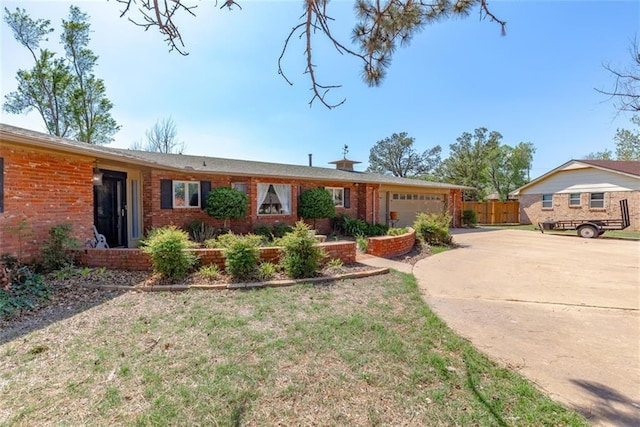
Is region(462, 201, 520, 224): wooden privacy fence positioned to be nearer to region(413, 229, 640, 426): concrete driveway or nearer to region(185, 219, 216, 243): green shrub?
region(413, 229, 640, 426): concrete driveway

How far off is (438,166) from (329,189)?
28643 millimetres

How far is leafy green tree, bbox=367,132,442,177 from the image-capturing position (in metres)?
38.8

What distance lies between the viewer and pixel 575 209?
1853 cm

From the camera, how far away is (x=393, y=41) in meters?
4.06

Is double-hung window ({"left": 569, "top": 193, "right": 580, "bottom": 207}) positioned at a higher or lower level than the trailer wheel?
higher

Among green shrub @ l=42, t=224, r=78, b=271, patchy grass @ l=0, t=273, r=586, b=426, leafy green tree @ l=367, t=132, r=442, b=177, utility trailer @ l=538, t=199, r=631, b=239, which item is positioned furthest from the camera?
leafy green tree @ l=367, t=132, r=442, b=177

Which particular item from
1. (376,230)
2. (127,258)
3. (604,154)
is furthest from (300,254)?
(604,154)

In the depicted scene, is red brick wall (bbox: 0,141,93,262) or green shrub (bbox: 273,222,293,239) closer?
red brick wall (bbox: 0,141,93,262)

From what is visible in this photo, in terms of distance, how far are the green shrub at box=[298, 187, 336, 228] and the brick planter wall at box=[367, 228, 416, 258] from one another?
4003mm

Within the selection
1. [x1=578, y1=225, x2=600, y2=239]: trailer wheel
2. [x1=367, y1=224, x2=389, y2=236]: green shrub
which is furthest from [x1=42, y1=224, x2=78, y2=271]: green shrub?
[x1=578, y1=225, x2=600, y2=239]: trailer wheel

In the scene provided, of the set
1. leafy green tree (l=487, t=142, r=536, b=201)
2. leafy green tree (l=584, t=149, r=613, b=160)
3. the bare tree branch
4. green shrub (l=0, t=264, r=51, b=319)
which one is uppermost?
leafy green tree (l=584, t=149, r=613, b=160)

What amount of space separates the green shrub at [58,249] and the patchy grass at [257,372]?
248cm

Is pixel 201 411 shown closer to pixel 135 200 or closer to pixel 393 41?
pixel 393 41

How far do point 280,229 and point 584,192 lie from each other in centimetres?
1915
